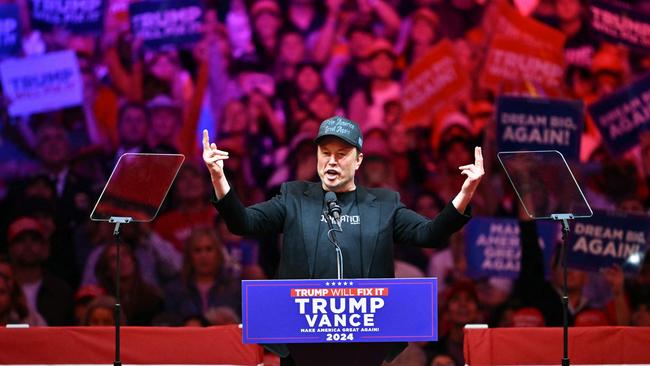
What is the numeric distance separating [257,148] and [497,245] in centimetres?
198

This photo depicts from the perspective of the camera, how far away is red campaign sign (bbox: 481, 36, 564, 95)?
27.1 ft

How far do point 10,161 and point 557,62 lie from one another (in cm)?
428

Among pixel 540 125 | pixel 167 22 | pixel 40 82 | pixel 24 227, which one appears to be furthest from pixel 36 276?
pixel 540 125

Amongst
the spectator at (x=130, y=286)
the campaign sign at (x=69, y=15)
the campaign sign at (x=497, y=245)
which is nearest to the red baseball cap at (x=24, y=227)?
the spectator at (x=130, y=286)

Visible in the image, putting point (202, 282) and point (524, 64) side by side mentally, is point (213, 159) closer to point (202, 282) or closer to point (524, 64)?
point (202, 282)

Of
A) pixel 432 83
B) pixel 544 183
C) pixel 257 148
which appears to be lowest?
pixel 544 183

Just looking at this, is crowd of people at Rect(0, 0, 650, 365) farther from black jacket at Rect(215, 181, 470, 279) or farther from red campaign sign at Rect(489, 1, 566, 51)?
black jacket at Rect(215, 181, 470, 279)

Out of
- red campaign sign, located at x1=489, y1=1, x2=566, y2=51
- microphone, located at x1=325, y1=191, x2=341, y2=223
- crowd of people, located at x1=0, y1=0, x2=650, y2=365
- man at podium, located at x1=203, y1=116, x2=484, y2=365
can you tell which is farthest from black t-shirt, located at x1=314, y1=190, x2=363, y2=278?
red campaign sign, located at x1=489, y1=1, x2=566, y2=51

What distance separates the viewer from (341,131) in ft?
14.3

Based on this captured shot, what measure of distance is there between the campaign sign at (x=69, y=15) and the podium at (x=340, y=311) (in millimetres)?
4866

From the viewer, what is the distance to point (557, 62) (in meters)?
8.27

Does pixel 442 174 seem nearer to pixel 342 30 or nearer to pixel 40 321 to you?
pixel 342 30

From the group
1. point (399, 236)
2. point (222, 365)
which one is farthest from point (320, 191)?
point (222, 365)

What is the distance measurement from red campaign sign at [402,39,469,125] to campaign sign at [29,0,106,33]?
243 cm
